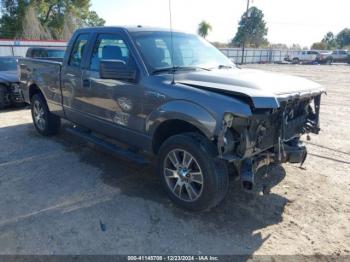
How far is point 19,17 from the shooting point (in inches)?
1348

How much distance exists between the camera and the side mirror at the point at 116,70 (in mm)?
3789

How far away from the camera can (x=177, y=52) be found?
4.41m

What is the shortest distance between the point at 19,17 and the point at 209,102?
1467 inches

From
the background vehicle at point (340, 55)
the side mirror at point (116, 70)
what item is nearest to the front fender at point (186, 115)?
the side mirror at point (116, 70)

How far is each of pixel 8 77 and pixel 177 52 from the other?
695cm

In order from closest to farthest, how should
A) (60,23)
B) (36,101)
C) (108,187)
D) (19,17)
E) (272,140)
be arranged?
(272,140) → (108,187) → (36,101) → (19,17) → (60,23)

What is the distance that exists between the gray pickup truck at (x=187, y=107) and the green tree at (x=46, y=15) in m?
30.2

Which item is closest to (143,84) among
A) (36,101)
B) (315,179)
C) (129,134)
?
(129,134)

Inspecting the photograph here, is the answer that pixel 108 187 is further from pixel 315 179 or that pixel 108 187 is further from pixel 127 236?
pixel 315 179

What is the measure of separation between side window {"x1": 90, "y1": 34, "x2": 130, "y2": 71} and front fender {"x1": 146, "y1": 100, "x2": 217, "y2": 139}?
89cm

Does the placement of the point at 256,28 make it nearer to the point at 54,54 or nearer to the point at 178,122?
the point at 54,54

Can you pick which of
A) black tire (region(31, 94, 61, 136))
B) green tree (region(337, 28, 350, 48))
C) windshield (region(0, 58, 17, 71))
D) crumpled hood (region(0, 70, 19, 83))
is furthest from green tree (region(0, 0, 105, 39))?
green tree (region(337, 28, 350, 48))

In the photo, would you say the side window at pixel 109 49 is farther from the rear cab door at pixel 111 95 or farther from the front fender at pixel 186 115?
the front fender at pixel 186 115

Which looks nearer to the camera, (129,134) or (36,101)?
(129,134)
